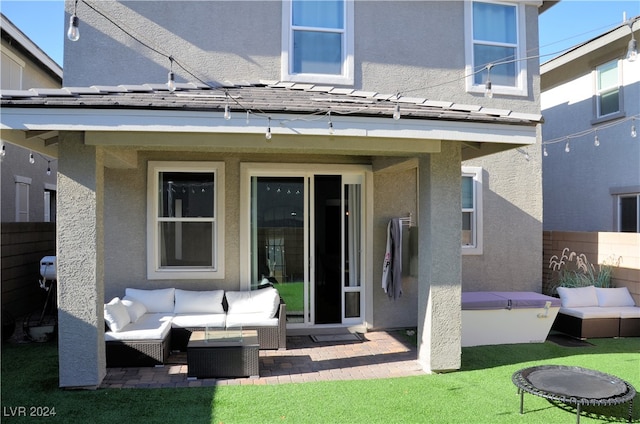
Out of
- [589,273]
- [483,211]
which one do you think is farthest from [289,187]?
[589,273]

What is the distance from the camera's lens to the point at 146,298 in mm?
8664

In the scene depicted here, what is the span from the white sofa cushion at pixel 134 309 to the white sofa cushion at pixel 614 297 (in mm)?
9049

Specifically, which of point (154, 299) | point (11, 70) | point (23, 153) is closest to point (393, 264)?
point (154, 299)

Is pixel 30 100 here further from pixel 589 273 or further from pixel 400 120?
pixel 589 273

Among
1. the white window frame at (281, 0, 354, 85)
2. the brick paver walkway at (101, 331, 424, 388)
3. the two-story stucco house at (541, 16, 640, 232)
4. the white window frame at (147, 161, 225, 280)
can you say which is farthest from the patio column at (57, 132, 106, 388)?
the two-story stucco house at (541, 16, 640, 232)

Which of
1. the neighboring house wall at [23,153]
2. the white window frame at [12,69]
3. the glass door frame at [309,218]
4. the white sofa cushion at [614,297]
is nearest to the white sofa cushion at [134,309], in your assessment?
the glass door frame at [309,218]

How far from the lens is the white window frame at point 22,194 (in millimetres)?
13258

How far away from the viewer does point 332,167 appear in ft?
31.8

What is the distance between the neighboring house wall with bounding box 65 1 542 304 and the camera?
29.4 feet

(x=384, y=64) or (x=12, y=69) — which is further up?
(x=12, y=69)

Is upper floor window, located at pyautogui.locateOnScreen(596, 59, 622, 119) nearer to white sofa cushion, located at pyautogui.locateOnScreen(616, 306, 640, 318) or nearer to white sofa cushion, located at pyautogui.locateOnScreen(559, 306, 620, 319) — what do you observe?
white sofa cushion, located at pyautogui.locateOnScreen(616, 306, 640, 318)

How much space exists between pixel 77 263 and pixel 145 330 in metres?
1.71

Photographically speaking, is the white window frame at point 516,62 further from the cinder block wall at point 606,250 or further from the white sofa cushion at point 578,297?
the white sofa cushion at point 578,297

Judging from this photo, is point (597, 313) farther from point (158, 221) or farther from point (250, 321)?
point (158, 221)
